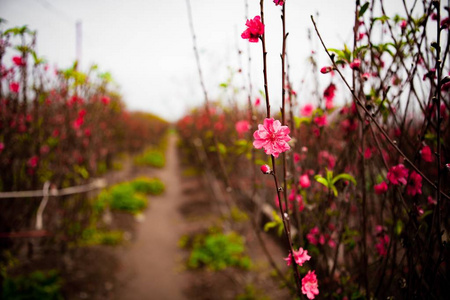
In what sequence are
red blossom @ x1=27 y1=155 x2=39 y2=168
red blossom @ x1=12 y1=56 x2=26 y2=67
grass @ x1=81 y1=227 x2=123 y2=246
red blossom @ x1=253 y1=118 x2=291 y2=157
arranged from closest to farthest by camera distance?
red blossom @ x1=253 y1=118 x2=291 y2=157 → red blossom @ x1=12 y1=56 x2=26 y2=67 → red blossom @ x1=27 y1=155 x2=39 y2=168 → grass @ x1=81 y1=227 x2=123 y2=246

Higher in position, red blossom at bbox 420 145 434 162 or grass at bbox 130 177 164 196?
red blossom at bbox 420 145 434 162

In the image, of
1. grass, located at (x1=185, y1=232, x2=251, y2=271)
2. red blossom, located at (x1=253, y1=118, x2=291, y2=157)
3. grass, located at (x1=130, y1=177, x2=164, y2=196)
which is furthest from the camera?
grass, located at (x1=130, y1=177, x2=164, y2=196)

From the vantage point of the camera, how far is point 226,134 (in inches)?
188

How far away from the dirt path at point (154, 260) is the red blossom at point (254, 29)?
142 inches

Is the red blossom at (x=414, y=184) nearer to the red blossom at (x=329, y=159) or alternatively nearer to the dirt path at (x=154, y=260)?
the red blossom at (x=329, y=159)

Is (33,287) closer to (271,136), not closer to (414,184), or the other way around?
(271,136)

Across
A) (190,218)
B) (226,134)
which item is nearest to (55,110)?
(226,134)

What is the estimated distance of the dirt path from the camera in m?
3.30

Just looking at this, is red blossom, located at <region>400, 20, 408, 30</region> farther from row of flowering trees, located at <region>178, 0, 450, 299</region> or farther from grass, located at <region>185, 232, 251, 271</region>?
grass, located at <region>185, 232, 251, 271</region>

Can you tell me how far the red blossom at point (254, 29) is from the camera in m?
0.77

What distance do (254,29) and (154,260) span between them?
174 inches

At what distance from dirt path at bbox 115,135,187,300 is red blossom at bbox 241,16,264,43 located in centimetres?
360

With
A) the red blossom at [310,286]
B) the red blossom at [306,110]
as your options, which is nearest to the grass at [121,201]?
the red blossom at [306,110]

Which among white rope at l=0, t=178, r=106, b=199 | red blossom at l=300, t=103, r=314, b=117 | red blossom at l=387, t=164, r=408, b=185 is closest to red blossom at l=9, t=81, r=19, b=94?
white rope at l=0, t=178, r=106, b=199
